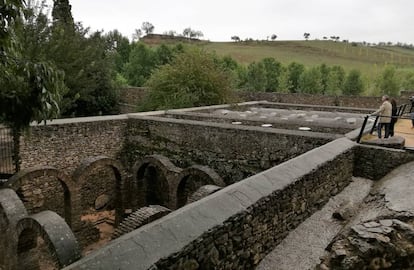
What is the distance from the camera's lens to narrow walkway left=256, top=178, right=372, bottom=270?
212 inches

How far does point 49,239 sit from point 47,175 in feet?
13.9

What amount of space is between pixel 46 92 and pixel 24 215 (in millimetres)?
6504

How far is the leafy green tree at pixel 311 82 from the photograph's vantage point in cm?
3722

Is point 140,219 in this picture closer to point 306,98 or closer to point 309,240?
point 309,240

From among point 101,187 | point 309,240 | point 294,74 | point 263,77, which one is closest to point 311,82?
point 294,74

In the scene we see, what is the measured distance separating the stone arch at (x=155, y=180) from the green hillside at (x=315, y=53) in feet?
177

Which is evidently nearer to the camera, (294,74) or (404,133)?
(404,133)

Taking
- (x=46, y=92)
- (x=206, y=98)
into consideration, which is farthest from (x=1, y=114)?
(x=206, y=98)

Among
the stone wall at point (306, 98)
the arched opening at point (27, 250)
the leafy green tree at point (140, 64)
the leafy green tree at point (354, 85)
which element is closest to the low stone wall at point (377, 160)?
the arched opening at point (27, 250)

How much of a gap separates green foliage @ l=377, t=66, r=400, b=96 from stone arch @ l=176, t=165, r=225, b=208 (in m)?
29.5

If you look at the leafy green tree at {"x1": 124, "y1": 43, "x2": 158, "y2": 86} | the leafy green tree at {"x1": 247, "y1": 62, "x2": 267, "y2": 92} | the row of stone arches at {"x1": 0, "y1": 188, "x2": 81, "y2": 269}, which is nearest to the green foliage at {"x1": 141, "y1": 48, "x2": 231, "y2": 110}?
the row of stone arches at {"x1": 0, "y1": 188, "x2": 81, "y2": 269}

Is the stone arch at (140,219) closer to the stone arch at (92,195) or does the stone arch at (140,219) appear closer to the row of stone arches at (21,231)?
the row of stone arches at (21,231)

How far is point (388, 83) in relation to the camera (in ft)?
115

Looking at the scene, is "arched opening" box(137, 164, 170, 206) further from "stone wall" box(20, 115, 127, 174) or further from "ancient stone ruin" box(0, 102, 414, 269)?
"stone wall" box(20, 115, 127, 174)
